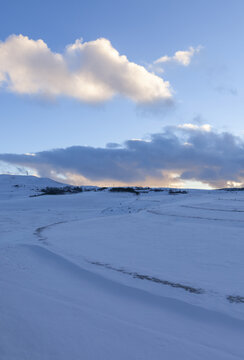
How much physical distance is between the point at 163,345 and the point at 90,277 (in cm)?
209

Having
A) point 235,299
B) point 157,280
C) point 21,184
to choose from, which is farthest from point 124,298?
point 21,184

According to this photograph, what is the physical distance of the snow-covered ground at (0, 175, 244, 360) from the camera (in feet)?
7.93

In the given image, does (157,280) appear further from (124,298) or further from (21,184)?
(21,184)

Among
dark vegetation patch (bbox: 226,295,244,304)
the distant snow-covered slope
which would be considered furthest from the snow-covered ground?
the distant snow-covered slope

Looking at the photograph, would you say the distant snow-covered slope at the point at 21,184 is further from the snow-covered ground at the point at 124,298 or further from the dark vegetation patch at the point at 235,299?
the dark vegetation patch at the point at 235,299

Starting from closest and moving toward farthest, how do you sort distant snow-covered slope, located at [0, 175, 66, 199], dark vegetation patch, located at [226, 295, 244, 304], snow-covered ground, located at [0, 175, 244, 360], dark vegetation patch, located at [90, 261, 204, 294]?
snow-covered ground, located at [0, 175, 244, 360] < dark vegetation patch, located at [226, 295, 244, 304] < dark vegetation patch, located at [90, 261, 204, 294] < distant snow-covered slope, located at [0, 175, 66, 199]

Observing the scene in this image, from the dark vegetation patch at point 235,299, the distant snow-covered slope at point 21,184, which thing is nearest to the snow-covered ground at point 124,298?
the dark vegetation patch at point 235,299

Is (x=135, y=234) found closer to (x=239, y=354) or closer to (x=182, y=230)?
(x=182, y=230)

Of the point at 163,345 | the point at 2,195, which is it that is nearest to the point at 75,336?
the point at 163,345

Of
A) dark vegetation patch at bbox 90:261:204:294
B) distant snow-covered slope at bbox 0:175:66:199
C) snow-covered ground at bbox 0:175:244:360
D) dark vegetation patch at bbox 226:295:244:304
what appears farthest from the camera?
distant snow-covered slope at bbox 0:175:66:199

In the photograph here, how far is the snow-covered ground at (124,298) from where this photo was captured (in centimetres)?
242

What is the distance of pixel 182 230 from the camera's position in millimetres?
8039

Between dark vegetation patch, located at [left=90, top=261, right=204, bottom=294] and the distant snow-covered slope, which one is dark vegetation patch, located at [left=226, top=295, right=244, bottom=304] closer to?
dark vegetation patch, located at [left=90, top=261, right=204, bottom=294]

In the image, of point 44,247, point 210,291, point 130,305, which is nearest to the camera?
point 130,305
